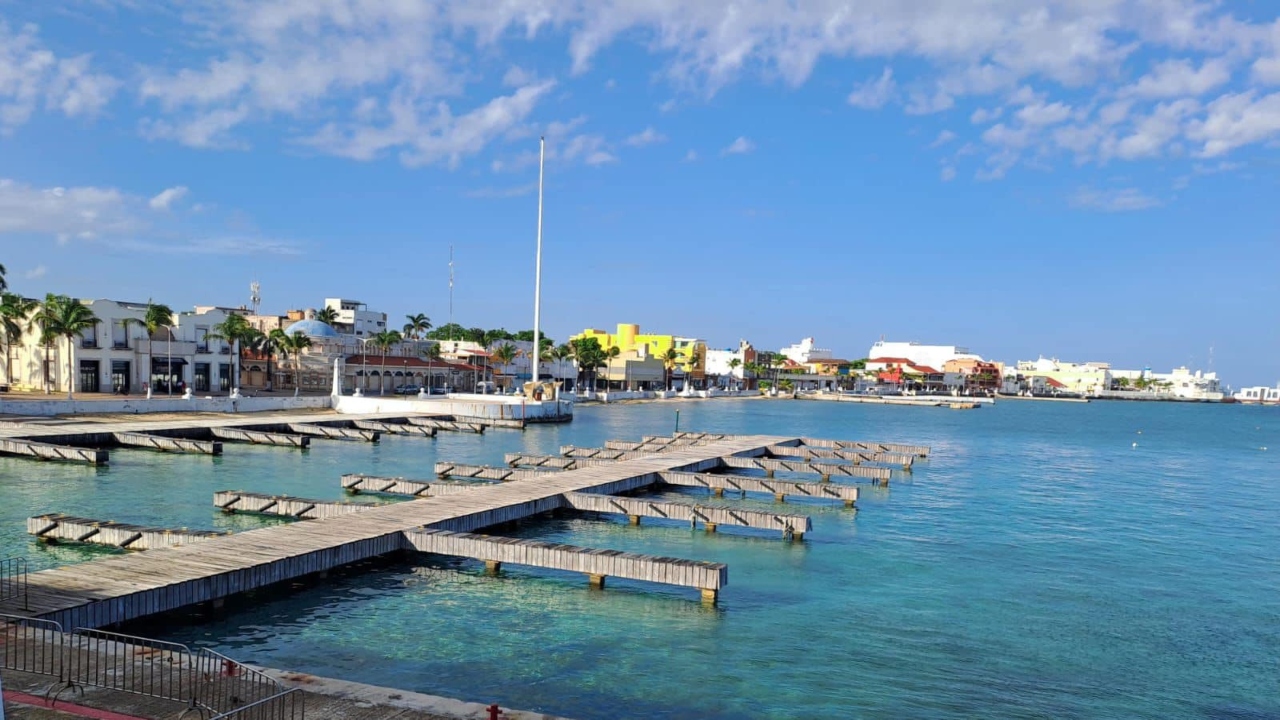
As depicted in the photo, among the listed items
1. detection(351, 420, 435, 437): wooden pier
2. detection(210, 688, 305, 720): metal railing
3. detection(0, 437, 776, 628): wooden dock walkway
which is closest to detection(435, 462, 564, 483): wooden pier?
detection(0, 437, 776, 628): wooden dock walkway

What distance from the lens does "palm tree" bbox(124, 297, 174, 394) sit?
253ft

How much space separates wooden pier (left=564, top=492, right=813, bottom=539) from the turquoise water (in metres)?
0.60

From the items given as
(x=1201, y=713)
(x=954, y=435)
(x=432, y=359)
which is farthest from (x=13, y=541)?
(x=432, y=359)

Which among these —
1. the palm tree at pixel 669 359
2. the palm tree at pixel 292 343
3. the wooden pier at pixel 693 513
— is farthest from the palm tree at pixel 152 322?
the palm tree at pixel 669 359

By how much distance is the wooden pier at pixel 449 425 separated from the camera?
238 ft

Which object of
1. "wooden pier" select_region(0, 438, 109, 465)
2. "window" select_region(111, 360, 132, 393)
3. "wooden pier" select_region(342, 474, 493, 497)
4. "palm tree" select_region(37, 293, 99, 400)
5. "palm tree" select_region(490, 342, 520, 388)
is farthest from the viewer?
"palm tree" select_region(490, 342, 520, 388)

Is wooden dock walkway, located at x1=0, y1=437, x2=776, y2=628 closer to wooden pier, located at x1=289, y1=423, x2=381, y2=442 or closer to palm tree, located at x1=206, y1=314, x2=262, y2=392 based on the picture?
wooden pier, located at x1=289, y1=423, x2=381, y2=442

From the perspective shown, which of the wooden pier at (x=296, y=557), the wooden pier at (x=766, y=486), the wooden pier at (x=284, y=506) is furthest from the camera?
the wooden pier at (x=766, y=486)

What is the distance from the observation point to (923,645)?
2070cm

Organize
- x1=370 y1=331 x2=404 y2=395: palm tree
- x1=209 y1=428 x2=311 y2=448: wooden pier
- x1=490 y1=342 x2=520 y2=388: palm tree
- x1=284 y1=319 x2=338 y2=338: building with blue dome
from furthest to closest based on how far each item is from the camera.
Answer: x1=490 y1=342 x2=520 y2=388: palm tree
x1=370 y1=331 x2=404 y2=395: palm tree
x1=284 y1=319 x2=338 y2=338: building with blue dome
x1=209 y1=428 x2=311 y2=448: wooden pier

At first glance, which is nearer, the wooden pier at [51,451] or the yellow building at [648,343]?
the wooden pier at [51,451]

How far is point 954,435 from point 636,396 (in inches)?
2564

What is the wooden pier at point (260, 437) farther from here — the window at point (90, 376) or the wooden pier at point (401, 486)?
the window at point (90, 376)

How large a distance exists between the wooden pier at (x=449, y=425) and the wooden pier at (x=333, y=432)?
837 cm
